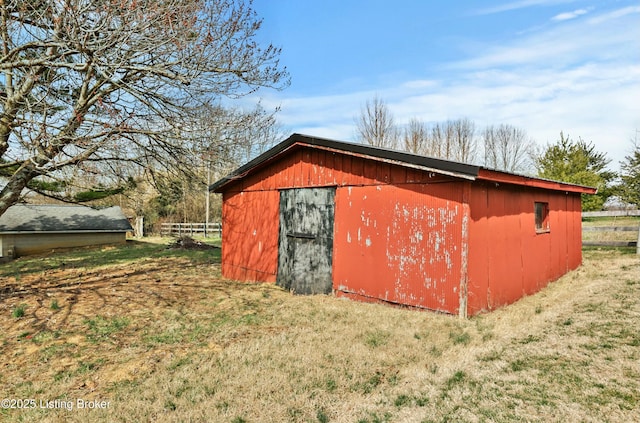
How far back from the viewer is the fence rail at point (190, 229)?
94.3ft

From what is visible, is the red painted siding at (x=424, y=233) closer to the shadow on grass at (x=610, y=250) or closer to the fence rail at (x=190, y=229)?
the shadow on grass at (x=610, y=250)

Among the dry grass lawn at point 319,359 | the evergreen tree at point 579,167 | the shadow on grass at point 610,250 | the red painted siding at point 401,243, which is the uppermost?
the evergreen tree at point 579,167

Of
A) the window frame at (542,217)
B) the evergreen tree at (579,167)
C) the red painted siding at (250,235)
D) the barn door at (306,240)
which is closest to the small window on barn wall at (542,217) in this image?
the window frame at (542,217)

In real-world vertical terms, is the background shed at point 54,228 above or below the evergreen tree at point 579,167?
below

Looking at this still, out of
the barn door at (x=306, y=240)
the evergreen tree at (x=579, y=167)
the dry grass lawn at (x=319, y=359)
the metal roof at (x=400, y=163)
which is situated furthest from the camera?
the evergreen tree at (x=579, y=167)

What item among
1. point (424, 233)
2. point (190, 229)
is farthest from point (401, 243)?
point (190, 229)

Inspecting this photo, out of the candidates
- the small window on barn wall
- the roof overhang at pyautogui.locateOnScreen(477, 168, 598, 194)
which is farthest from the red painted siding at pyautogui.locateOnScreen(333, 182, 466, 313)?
the small window on barn wall

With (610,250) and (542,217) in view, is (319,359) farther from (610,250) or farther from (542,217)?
(610,250)

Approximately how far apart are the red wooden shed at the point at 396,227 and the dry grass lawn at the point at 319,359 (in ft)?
1.61

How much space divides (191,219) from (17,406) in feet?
98.5

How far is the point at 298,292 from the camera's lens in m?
8.22

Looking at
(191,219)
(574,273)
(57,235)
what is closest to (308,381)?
(574,273)

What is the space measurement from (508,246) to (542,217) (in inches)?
117

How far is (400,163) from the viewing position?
20.6 feet
